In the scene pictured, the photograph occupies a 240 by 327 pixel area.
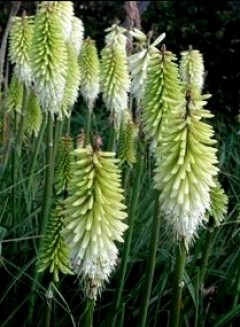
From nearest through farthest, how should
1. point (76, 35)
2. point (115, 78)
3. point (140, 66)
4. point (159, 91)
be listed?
point (159, 91) < point (140, 66) < point (115, 78) < point (76, 35)

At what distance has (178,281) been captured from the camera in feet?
10.9

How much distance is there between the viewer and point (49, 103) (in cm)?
428

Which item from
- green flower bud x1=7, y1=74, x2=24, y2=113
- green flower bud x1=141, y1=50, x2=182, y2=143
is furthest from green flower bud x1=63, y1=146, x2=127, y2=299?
green flower bud x1=7, y1=74, x2=24, y2=113

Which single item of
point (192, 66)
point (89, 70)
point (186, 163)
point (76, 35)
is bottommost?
point (186, 163)

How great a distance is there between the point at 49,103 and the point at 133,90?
568 mm

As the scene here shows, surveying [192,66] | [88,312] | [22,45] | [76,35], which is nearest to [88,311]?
[88,312]

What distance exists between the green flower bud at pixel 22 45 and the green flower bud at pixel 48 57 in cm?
64

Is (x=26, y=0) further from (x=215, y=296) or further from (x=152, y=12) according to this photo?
(x=215, y=296)

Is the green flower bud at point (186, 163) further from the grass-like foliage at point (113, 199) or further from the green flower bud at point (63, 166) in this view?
the green flower bud at point (63, 166)

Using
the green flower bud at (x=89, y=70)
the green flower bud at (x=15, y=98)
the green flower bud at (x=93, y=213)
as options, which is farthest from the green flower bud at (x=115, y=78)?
→ the green flower bud at (x=93, y=213)

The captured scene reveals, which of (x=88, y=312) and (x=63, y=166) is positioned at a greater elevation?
(x=63, y=166)

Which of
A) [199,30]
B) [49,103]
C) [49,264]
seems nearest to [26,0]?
[199,30]

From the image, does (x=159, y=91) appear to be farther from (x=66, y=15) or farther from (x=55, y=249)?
(x=66, y=15)

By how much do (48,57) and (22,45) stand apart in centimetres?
84
